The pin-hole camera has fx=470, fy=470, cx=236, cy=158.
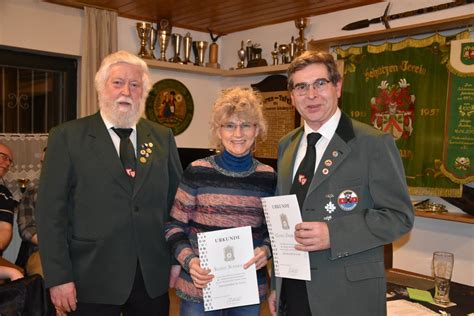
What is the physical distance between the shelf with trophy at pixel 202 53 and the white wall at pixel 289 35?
0.16 m

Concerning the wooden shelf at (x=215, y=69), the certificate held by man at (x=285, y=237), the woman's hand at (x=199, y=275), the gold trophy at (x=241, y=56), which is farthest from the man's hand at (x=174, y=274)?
the gold trophy at (x=241, y=56)

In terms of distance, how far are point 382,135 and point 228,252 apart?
2.38 feet

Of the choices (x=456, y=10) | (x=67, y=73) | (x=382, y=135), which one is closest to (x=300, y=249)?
(x=382, y=135)

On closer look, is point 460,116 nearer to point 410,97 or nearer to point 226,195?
point 410,97

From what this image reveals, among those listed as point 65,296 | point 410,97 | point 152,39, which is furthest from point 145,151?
point 152,39

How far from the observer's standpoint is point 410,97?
4152 mm

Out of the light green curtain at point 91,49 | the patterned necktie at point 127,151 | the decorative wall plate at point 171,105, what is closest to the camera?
the patterned necktie at point 127,151

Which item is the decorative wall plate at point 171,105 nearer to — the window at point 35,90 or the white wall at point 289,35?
the white wall at point 289,35

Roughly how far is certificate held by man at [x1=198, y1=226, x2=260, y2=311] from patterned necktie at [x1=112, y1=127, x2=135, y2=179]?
0.48m

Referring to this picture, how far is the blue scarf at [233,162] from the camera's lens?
195 centimetres

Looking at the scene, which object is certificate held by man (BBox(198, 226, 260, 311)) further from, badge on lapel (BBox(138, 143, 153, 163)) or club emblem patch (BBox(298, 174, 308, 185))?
badge on lapel (BBox(138, 143, 153, 163))

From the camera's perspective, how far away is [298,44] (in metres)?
5.01

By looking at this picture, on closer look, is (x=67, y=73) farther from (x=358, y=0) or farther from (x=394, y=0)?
(x=394, y=0)

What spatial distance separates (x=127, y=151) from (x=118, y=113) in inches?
6.9
